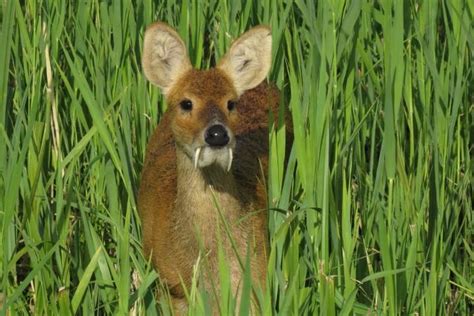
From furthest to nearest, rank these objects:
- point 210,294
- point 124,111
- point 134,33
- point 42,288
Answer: point 134,33
point 124,111
point 210,294
point 42,288

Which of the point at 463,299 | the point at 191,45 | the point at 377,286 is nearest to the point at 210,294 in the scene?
the point at 377,286

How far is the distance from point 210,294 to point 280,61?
3.80ft

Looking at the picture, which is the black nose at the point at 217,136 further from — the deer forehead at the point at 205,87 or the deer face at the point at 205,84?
the deer forehead at the point at 205,87

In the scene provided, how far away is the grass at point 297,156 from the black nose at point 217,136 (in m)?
0.27

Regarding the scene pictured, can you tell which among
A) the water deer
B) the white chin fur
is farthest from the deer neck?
the white chin fur

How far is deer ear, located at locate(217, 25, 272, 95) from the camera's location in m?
5.00

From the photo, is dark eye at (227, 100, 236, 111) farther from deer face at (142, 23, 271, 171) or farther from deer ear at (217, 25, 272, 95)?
deer ear at (217, 25, 272, 95)

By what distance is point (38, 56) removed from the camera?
525 centimetres

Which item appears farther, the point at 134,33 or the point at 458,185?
the point at 134,33

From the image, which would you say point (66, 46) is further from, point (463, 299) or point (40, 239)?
point (463, 299)

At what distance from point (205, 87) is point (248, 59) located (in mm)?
294

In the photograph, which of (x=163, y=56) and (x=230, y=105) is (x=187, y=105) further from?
(x=163, y=56)

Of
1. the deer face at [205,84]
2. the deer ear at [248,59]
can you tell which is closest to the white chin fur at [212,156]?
the deer face at [205,84]

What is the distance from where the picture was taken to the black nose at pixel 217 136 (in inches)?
178
